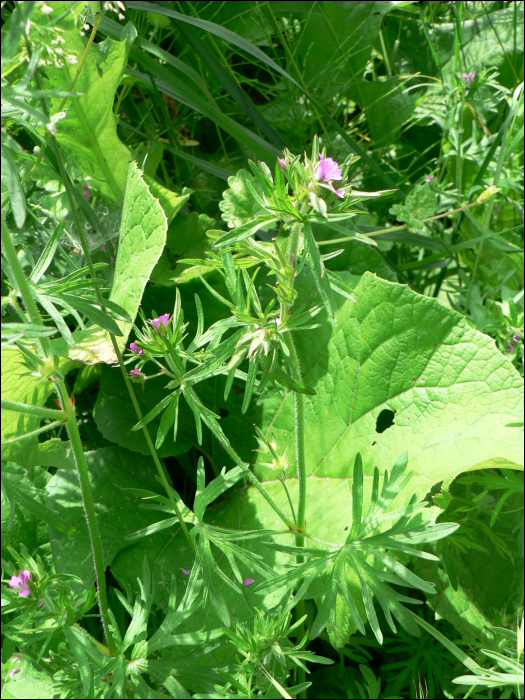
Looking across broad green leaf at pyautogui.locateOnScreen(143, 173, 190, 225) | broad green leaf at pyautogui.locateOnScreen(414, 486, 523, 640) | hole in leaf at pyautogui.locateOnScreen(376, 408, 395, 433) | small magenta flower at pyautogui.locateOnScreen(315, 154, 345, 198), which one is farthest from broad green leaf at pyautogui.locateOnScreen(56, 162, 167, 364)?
broad green leaf at pyautogui.locateOnScreen(414, 486, 523, 640)

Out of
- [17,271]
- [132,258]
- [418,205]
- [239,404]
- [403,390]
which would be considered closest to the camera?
[17,271]

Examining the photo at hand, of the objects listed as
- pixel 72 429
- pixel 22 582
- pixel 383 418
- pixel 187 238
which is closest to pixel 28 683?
pixel 22 582

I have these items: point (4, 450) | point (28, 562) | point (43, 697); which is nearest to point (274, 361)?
point (28, 562)

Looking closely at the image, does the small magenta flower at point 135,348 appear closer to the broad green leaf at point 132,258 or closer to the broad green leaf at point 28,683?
the broad green leaf at point 132,258

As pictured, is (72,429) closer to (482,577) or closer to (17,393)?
(17,393)

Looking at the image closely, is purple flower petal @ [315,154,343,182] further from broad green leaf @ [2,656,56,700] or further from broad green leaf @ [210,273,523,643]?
broad green leaf @ [2,656,56,700]

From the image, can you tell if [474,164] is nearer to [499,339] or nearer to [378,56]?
[378,56]

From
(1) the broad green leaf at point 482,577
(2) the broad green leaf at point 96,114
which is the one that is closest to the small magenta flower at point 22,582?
(1) the broad green leaf at point 482,577
